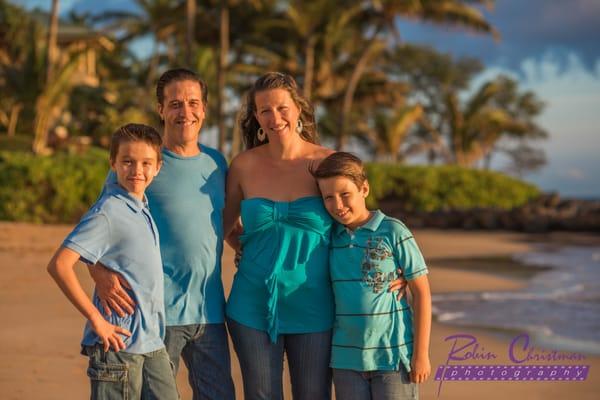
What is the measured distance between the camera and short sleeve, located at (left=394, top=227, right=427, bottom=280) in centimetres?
291

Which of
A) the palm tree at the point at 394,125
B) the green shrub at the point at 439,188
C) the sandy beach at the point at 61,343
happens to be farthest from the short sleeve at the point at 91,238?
the palm tree at the point at 394,125

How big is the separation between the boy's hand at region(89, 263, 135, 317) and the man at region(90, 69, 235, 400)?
286 millimetres

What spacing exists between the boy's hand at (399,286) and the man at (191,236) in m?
0.77

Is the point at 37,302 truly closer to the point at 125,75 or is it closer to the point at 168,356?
the point at 168,356

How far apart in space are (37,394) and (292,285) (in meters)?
2.64

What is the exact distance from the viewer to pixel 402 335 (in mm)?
2941

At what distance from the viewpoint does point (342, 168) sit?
115 inches

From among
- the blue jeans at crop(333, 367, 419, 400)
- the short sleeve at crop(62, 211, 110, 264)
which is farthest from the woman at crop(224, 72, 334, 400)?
the short sleeve at crop(62, 211, 110, 264)

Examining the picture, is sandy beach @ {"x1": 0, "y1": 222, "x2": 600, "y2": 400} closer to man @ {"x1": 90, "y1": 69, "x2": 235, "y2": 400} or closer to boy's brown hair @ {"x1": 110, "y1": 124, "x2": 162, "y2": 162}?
man @ {"x1": 90, "y1": 69, "x2": 235, "y2": 400}

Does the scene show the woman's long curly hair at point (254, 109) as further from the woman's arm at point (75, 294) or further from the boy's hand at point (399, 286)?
the woman's arm at point (75, 294)

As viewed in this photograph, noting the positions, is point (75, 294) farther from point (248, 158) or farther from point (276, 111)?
point (276, 111)

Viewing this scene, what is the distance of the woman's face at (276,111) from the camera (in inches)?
121

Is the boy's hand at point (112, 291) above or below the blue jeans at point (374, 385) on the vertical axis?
above

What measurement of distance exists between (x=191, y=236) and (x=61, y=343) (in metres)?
3.55
